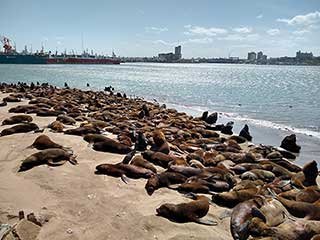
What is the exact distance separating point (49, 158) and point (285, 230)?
5.46m

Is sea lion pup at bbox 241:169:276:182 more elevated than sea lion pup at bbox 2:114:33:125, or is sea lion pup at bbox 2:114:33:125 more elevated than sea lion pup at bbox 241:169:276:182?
sea lion pup at bbox 2:114:33:125

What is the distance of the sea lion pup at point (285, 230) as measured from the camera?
215 inches

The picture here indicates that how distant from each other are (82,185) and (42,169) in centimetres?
125

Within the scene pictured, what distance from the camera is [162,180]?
7.68 metres

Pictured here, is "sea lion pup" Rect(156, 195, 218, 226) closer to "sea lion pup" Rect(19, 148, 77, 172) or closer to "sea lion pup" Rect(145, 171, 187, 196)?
"sea lion pup" Rect(145, 171, 187, 196)

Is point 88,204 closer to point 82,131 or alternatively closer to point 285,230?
point 285,230

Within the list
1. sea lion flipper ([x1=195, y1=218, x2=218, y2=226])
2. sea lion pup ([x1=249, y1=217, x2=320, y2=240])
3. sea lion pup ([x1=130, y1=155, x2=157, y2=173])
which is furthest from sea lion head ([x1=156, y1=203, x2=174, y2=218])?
sea lion pup ([x1=130, y1=155, x2=157, y2=173])

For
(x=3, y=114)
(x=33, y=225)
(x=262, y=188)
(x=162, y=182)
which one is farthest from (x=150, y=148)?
(x=3, y=114)

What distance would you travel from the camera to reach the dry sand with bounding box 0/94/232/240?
5523mm

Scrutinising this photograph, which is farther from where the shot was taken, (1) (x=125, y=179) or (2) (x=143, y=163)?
(2) (x=143, y=163)

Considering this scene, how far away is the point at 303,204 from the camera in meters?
6.77

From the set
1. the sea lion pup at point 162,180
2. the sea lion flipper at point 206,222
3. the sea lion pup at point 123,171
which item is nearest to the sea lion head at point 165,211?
the sea lion flipper at point 206,222

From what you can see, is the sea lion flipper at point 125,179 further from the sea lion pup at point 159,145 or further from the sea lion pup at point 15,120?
the sea lion pup at point 15,120

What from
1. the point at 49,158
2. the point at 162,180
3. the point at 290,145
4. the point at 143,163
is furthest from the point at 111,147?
the point at 290,145
